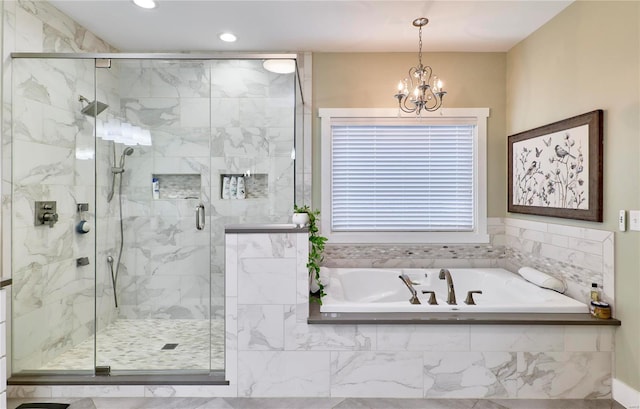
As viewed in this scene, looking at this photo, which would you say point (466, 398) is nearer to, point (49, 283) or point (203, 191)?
point (203, 191)

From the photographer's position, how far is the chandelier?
8.04ft

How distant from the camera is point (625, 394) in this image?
77.2 inches

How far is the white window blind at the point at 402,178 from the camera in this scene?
3.18 metres

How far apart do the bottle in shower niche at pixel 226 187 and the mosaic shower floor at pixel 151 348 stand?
0.82 metres

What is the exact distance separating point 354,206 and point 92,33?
263cm

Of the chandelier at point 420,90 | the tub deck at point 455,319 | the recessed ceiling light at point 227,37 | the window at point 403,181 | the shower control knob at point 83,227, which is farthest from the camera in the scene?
the window at point 403,181

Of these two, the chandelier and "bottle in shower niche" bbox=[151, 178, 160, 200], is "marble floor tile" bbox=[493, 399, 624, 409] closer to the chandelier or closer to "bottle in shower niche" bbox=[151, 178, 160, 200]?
the chandelier

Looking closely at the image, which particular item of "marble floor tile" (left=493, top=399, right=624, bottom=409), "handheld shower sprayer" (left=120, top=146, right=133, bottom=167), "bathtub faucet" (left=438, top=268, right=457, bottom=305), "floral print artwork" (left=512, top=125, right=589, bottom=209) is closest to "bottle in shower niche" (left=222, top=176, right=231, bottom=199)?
"handheld shower sprayer" (left=120, top=146, right=133, bottom=167)

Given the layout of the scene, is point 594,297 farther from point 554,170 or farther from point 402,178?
point 402,178

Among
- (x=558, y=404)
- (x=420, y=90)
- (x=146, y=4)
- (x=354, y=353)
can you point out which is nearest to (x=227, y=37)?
(x=146, y=4)

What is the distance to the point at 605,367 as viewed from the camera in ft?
6.66

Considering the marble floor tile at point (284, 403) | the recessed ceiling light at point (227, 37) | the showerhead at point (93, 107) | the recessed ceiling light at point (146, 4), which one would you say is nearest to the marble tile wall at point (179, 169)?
the showerhead at point (93, 107)

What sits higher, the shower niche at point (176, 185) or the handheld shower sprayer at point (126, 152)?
the handheld shower sprayer at point (126, 152)

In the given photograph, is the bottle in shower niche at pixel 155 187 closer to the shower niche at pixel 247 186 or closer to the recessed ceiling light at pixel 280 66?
the shower niche at pixel 247 186
